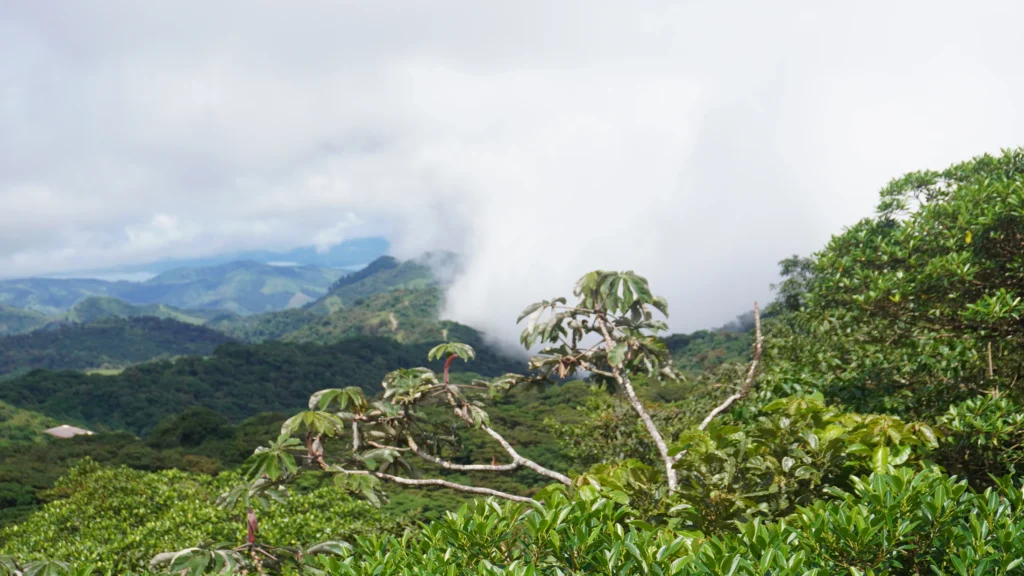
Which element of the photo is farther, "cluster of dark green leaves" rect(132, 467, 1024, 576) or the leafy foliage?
the leafy foliage

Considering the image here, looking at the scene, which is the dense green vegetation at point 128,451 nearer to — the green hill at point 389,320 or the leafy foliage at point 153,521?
the leafy foliage at point 153,521

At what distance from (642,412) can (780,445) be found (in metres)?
1.09

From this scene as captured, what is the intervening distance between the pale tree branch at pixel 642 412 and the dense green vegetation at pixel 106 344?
17542 centimetres

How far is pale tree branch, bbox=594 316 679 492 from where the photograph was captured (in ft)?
13.1

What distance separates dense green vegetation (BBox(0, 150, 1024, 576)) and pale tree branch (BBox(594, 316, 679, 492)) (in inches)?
0.9

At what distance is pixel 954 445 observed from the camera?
14.1 feet

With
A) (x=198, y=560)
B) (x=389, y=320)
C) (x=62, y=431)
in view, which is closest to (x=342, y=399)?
(x=198, y=560)

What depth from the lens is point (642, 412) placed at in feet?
14.8

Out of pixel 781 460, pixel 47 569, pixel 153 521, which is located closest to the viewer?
pixel 47 569

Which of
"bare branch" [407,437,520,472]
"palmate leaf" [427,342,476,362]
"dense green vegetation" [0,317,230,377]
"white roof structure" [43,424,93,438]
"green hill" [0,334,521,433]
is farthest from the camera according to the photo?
"dense green vegetation" [0,317,230,377]

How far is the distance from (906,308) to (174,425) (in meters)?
51.1

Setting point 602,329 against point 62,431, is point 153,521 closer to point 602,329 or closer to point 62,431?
point 602,329

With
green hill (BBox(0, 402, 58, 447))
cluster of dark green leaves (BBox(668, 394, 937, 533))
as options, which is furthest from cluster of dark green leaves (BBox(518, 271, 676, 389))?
green hill (BBox(0, 402, 58, 447))

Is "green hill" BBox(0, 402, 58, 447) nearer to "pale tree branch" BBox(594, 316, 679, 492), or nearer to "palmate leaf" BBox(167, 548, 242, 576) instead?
"palmate leaf" BBox(167, 548, 242, 576)
